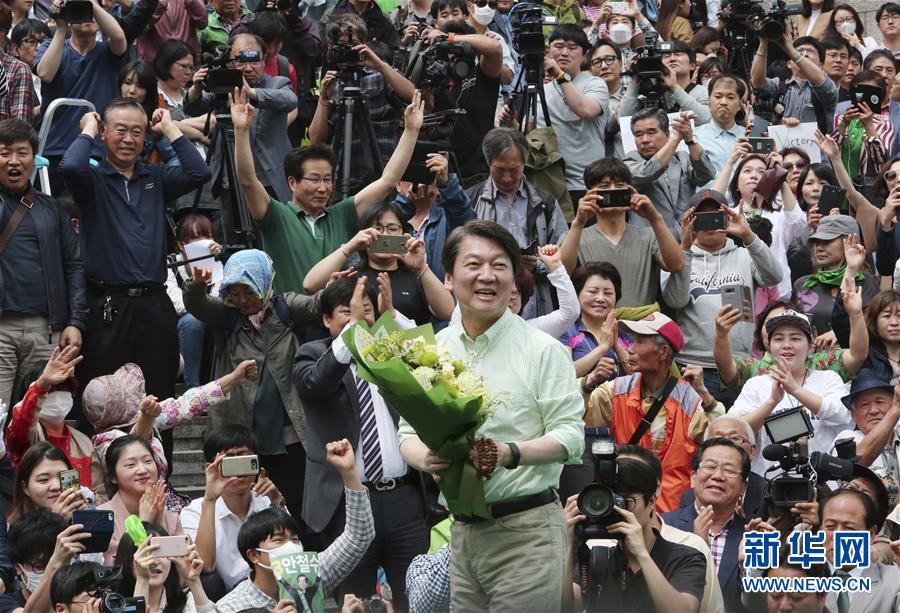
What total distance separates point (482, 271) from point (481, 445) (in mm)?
694

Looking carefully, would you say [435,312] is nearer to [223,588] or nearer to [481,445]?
[223,588]

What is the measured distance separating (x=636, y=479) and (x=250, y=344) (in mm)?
2961

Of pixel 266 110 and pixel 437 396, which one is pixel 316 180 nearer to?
pixel 266 110

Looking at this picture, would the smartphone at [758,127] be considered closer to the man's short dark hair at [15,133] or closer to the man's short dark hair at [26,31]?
the man's short dark hair at [26,31]

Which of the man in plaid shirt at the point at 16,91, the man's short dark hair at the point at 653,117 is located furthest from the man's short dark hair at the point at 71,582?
the man's short dark hair at the point at 653,117

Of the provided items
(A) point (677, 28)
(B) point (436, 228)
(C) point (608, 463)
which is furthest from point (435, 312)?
(A) point (677, 28)

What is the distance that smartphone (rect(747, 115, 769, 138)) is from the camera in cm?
1295

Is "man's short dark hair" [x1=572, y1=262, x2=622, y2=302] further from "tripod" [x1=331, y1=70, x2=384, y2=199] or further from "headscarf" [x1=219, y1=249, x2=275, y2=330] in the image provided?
"tripod" [x1=331, y1=70, x2=384, y2=199]

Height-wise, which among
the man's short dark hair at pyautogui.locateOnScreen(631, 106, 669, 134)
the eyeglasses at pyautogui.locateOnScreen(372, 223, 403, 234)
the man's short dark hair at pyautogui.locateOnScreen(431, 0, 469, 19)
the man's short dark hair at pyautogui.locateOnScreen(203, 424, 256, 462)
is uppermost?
the man's short dark hair at pyautogui.locateOnScreen(431, 0, 469, 19)

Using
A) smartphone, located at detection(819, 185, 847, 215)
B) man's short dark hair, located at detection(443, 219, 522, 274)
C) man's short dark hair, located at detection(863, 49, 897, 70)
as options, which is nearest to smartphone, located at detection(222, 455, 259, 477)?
man's short dark hair, located at detection(443, 219, 522, 274)

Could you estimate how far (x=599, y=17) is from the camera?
49.2 feet

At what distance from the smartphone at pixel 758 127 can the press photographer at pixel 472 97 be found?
2094 mm

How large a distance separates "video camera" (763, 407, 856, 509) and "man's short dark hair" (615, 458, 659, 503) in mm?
766

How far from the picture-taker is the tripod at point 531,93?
1170 cm
